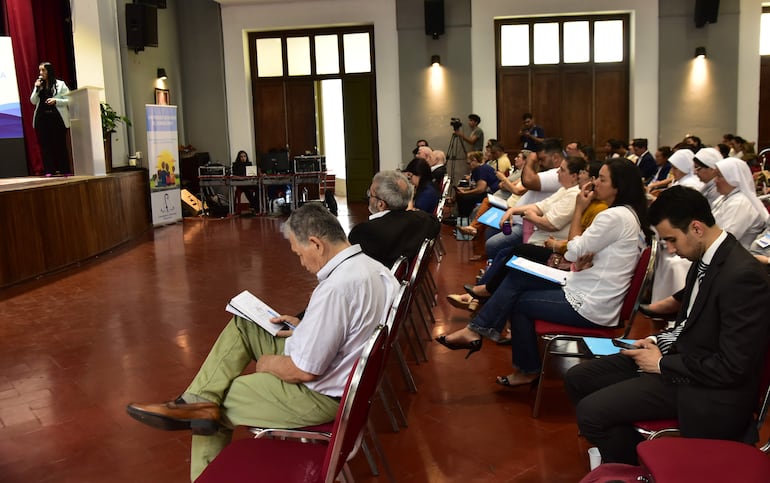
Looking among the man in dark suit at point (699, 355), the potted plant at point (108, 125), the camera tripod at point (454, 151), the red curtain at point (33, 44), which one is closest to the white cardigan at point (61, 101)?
the potted plant at point (108, 125)

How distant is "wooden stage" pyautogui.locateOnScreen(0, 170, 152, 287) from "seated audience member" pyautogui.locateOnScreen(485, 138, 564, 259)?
188 inches

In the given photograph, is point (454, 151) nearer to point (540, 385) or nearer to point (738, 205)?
point (738, 205)

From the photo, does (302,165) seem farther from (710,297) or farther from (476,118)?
(710,297)

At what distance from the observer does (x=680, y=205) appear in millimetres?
2521

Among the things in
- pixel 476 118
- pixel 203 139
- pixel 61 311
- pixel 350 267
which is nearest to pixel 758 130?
pixel 476 118

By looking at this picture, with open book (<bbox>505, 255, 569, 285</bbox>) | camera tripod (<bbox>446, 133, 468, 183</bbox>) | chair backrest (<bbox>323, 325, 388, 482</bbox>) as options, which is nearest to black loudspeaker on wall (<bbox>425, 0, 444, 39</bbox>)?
camera tripod (<bbox>446, 133, 468, 183</bbox>)

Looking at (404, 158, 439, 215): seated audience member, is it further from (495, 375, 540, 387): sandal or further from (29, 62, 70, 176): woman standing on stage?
(29, 62, 70, 176): woman standing on stage

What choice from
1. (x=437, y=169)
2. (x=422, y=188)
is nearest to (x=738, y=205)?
(x=422, y=188)

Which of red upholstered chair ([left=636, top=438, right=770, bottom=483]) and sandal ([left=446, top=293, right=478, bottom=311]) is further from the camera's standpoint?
sandal ([left=446, top=293, right=478, bottom=311])

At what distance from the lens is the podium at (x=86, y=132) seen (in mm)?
9953

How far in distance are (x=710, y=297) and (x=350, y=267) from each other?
1.20 m

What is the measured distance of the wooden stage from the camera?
298 inches

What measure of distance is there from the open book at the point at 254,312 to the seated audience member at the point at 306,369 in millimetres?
244

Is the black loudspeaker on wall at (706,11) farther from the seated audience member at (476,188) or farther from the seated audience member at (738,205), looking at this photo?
the seated audience member at (738,205)
